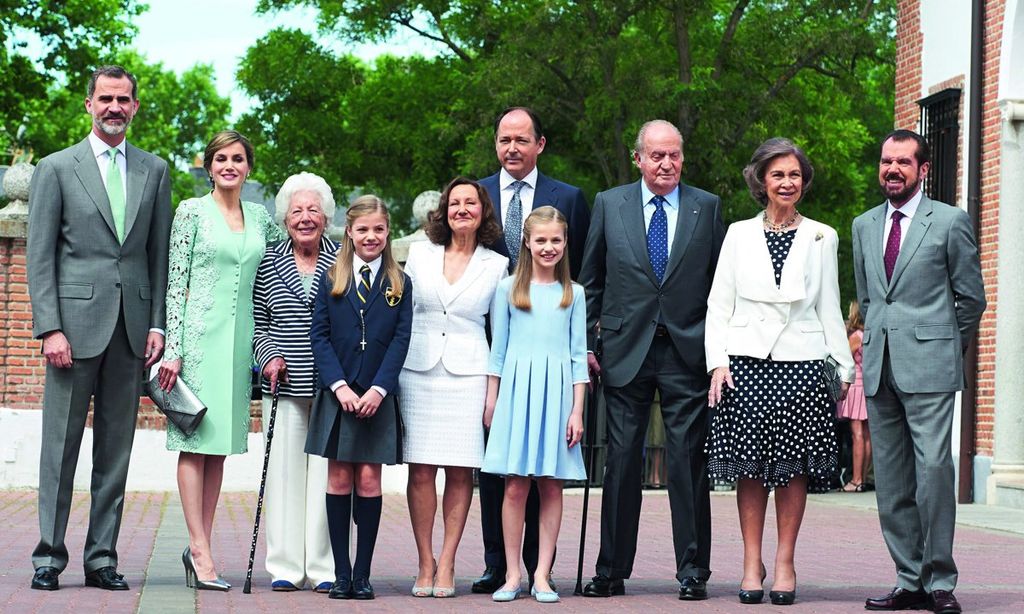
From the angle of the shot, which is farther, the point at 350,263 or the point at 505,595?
the point at 350,263

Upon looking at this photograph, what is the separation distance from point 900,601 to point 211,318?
135 inches

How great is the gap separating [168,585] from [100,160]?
2.05 m

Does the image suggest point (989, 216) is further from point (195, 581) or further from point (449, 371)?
point (195, 581)

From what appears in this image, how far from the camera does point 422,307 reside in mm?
7707

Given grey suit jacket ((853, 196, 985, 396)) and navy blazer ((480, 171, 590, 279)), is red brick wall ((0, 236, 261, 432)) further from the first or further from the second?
grey suit jacket ((853, 196, 985, 396))

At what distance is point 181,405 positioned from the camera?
7.54 meters

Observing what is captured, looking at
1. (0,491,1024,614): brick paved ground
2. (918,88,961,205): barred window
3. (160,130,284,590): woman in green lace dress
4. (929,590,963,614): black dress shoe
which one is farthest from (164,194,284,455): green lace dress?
(918,88,961,205): barred window

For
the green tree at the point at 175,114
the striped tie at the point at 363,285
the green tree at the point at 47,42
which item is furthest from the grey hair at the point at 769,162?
the green tree at the point at 175,114

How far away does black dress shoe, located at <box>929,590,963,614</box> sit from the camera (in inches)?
279

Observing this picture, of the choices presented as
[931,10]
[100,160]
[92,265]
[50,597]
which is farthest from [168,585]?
[931,10]

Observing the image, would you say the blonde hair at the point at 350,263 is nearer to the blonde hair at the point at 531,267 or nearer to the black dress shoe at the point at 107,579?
the blonde hair at the point at 531,267

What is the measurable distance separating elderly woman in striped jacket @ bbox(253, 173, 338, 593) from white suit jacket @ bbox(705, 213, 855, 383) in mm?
1878

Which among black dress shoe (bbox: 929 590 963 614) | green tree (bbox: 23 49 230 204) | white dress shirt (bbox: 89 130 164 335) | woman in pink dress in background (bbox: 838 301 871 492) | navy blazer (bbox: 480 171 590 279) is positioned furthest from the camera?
green tree (bbox: 23 49 230 204)

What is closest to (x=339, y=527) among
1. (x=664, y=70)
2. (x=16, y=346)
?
(x=16, y=346)
